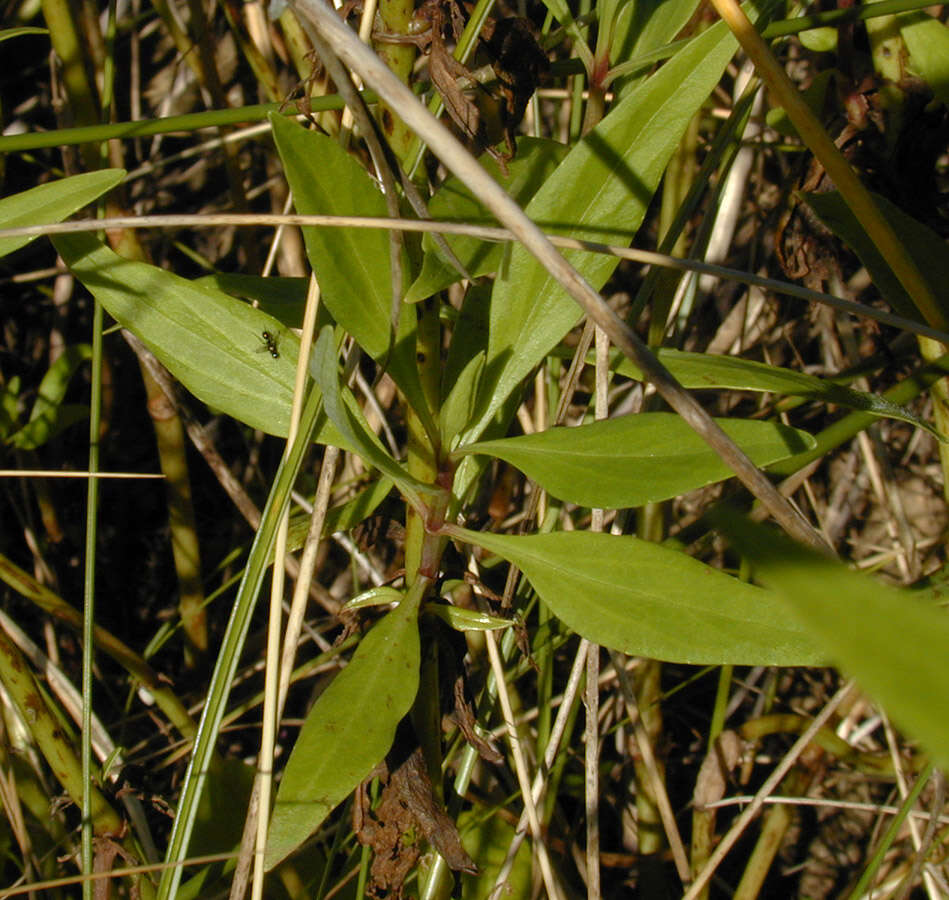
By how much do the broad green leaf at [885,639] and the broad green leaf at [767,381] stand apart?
1.73 feet

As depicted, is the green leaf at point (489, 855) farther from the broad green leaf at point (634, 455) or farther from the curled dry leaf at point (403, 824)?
the broad green leaf at point (634, 455)

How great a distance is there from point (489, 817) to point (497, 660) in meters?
0.33

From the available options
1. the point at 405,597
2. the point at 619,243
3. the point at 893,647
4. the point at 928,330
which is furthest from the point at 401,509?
the point at 893,647

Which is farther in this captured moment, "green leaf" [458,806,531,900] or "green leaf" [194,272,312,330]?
"green leaf" [458,806,531,900]

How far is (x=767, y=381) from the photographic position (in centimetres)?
72

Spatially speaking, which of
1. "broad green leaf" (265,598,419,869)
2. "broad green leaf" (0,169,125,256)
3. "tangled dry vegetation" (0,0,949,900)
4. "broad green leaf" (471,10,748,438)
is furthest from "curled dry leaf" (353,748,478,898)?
"broad green leaf" (0,169,125,256)

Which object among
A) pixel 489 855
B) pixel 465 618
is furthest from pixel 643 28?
pixel 489 855

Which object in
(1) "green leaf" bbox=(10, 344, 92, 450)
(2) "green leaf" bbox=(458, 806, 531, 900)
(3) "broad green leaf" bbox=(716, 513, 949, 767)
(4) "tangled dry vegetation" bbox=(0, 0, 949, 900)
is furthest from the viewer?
(1) "green leaf" bbox=(10, 344, 92, 450)

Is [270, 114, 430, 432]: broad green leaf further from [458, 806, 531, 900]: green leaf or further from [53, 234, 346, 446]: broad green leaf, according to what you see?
[458, 806, 531, 900]: green leaf

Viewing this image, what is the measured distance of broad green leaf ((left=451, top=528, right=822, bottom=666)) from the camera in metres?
0.63

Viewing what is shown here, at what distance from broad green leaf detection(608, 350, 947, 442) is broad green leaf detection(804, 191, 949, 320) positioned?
0.22 metres

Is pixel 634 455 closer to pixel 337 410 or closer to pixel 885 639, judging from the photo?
pixel 337 410

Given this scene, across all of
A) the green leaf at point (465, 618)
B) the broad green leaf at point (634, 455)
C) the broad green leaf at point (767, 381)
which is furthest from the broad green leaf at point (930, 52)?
the green leaf at point (465, 618)

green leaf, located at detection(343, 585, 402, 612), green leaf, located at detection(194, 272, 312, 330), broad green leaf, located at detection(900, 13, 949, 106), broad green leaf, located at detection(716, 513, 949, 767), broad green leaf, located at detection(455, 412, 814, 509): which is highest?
broad green leaf, located at detection(900, 13, 949, 106)
